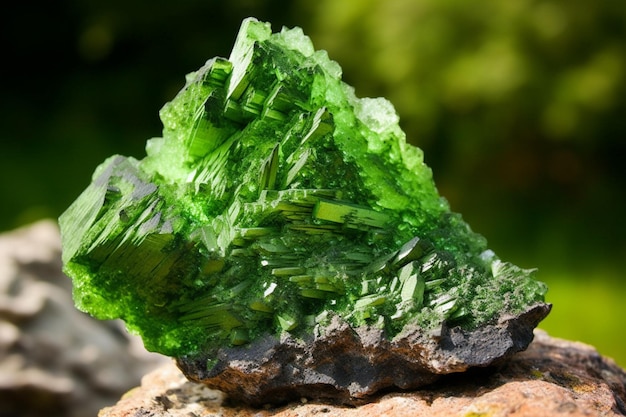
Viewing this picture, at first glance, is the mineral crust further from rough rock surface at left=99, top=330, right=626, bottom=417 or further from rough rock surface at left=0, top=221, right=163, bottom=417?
rough rock surface at left=0, top=221, right=163, bottom=417

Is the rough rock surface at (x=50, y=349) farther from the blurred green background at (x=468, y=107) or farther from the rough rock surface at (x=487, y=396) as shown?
the blurred green background at (x=468, y=107)

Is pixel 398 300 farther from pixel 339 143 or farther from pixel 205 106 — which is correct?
pixel 205 106

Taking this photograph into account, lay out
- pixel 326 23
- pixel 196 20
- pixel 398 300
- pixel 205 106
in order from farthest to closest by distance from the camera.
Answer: pixel 196 20
pixel 326 23
pixel 205 106
pixel 398 300

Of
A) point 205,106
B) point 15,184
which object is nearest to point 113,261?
point 205,106

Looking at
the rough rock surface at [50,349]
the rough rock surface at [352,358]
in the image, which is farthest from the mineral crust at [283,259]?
the rough rock surface at [50,349]

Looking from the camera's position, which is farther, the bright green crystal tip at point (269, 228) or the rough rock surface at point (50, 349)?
the rough rock surface at point (50, 349)
